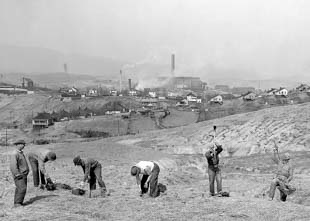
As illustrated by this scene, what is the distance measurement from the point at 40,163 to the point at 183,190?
5.86 metres

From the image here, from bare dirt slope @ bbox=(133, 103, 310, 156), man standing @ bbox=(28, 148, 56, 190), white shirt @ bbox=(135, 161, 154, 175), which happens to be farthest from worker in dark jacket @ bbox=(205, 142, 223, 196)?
bare dirt slope @ bbox=(133, 103, 310, 156)

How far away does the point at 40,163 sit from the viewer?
15250mm

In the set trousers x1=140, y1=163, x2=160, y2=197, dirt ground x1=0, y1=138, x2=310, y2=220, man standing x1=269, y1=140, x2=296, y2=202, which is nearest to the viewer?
dirt ground x1=0, y1=138, x2=310, y2=220

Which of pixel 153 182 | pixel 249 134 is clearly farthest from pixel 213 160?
pixel 249 134

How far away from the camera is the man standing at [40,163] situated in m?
15.2

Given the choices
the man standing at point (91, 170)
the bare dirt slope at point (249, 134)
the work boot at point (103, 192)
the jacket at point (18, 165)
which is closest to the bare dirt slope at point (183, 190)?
the bare dirt slope at point (249, 134)

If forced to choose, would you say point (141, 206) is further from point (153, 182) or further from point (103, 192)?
point (103, 192)

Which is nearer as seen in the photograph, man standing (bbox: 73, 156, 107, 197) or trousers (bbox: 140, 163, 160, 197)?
trousers (bbox: 140, 163, 160, 197)

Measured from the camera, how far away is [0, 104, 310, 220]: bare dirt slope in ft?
39.5

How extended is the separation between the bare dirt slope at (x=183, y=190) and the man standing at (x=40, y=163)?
1.44 feet

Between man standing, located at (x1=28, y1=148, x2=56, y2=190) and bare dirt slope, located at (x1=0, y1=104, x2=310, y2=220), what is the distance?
1.44 feet

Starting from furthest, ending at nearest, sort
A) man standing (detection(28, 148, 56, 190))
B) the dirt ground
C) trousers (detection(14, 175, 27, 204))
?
man standing (detection(28, 148, 56, 190)) < trousers (detection(14, 175, 27, 204)) < the dirt ground

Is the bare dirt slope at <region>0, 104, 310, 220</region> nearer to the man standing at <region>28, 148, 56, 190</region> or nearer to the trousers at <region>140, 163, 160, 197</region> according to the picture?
the trousers at <region>140, 163, 160, 197</region>

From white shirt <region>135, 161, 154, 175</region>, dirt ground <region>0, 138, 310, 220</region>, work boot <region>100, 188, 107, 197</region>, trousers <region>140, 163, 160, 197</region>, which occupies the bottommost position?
dirt ground <region>0, 138, 310, 220</region>
